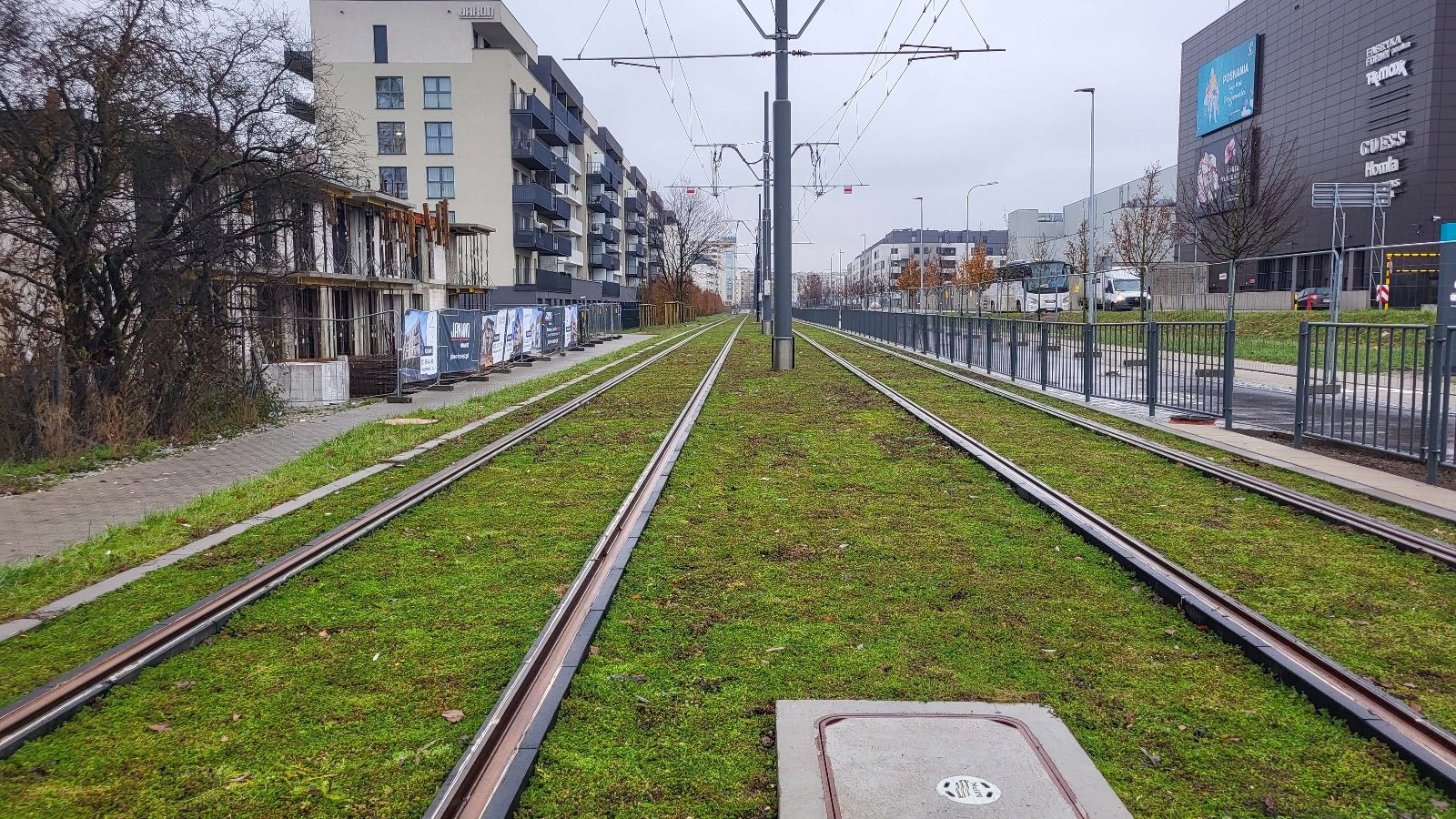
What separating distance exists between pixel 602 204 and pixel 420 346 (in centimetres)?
7266

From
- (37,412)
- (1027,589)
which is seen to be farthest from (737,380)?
(1027,589)

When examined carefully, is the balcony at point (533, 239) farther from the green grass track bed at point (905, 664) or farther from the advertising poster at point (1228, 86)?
the green grass track bed at point (905, 664)

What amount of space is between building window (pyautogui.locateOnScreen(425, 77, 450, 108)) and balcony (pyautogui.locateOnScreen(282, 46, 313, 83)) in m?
46.0

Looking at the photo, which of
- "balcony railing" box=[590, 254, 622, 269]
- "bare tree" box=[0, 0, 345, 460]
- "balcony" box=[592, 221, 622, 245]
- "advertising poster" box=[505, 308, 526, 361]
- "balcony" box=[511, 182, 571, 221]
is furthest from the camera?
"balcony" box=[592, 221, 622, 245]

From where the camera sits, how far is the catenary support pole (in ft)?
78.4

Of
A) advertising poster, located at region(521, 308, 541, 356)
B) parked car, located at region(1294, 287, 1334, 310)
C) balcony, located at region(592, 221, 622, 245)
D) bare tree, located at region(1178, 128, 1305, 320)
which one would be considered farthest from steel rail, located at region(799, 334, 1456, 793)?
balcony, located at region(592, 221, 622, 245)

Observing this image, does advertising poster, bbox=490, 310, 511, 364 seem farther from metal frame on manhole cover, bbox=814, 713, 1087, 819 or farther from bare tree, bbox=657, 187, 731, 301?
bare tree, bbox=657, 187, 731, 301

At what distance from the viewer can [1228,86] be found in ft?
218

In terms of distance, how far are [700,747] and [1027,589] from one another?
9.30 ft

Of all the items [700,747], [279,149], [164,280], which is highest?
[279,149]

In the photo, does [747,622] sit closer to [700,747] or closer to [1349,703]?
[700,747]

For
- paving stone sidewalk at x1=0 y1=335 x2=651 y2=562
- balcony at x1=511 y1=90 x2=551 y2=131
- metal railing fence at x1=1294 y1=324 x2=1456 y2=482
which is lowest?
paving stone sidewalk at x1=0 y1=335 x2=651 y2=562

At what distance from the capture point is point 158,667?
4805mm

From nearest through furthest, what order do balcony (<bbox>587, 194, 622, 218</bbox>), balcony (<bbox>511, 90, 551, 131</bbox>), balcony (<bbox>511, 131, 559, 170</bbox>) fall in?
1. balcony (<bbox>511, 90, 551, 131</bbox>)
2. balcony (<bbox>511, 131, 559, 170</bbox>)
3. balcony (<bbox>587, 194, 622, 218</bbox>)
